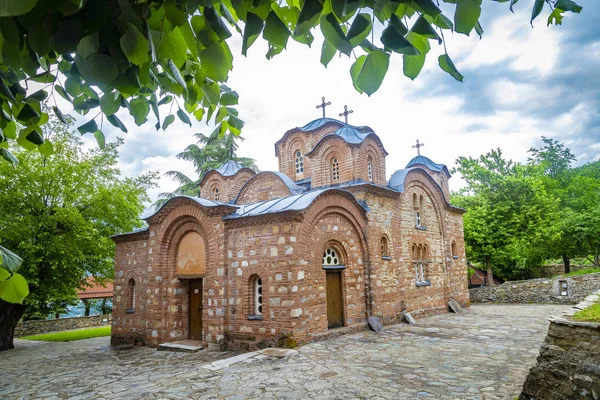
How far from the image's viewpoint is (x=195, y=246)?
38.2 feet

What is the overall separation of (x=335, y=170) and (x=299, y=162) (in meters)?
3.28

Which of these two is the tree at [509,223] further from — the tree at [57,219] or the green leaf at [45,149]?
the green leaf at [45,149]

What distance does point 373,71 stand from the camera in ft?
5.39

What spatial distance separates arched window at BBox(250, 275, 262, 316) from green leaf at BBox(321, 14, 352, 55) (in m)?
9.12

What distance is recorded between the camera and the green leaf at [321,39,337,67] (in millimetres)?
1811

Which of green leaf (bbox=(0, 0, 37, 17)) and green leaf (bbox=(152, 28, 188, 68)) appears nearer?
green leaf (bbox=(0, 0, 37, 17))

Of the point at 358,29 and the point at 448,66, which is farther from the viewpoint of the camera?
the point at 448,66

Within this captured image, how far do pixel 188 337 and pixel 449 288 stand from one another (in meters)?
10.6

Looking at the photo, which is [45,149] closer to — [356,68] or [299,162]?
[356,68]

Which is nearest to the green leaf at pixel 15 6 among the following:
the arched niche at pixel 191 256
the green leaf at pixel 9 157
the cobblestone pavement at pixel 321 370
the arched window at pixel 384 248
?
the green leaf at pixel 9 157

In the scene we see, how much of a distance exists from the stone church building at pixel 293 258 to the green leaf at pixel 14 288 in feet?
25.4

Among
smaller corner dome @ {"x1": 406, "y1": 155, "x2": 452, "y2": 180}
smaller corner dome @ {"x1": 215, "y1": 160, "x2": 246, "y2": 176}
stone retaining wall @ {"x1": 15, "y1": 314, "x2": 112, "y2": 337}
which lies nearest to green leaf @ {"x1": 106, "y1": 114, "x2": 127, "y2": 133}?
smaller corner dome @ {"x1": 215, "y1": 160, "x2": 246, "y2": 176}

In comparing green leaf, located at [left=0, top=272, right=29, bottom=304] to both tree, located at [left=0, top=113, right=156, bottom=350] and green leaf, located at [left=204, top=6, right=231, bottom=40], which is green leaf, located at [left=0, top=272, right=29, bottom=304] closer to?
green leaf, located at [left=204, top=6, right=231, bottom=40]

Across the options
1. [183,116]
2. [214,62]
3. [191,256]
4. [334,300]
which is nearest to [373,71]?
[214,62]
